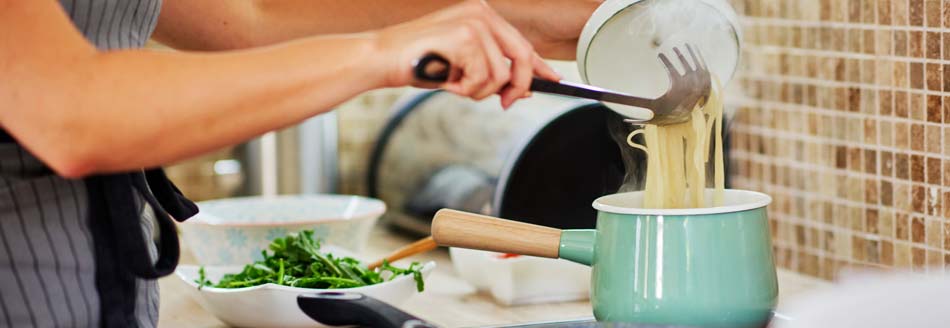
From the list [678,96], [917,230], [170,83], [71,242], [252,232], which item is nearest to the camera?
[170,83]

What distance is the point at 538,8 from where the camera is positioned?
1260mm

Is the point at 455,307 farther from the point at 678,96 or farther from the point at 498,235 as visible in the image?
the point at 678,96

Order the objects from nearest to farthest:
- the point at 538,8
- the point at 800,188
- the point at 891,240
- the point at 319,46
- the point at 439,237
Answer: the point at 319,46
the point at 439,237
the point at 538,8
the point at 891,240
the point at 800,188

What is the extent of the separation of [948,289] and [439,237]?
489 millimetres

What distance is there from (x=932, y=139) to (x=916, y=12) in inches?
5.6

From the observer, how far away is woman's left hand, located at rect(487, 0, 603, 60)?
1257 millimetres

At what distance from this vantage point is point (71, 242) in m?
0.93

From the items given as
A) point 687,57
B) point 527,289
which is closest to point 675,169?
point 687,57

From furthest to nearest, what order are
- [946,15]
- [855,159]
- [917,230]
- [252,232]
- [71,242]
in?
[252,232]
[855,159]
[917,230]
[946,15]
[71,242]

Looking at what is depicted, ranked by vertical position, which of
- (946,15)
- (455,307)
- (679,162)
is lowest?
(455,307)

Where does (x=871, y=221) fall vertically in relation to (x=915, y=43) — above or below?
below

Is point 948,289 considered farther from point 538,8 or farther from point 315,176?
point 315,176

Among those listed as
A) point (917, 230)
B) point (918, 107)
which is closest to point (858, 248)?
point (917, 230)

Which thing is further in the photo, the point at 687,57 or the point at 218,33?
the point at 218,33
